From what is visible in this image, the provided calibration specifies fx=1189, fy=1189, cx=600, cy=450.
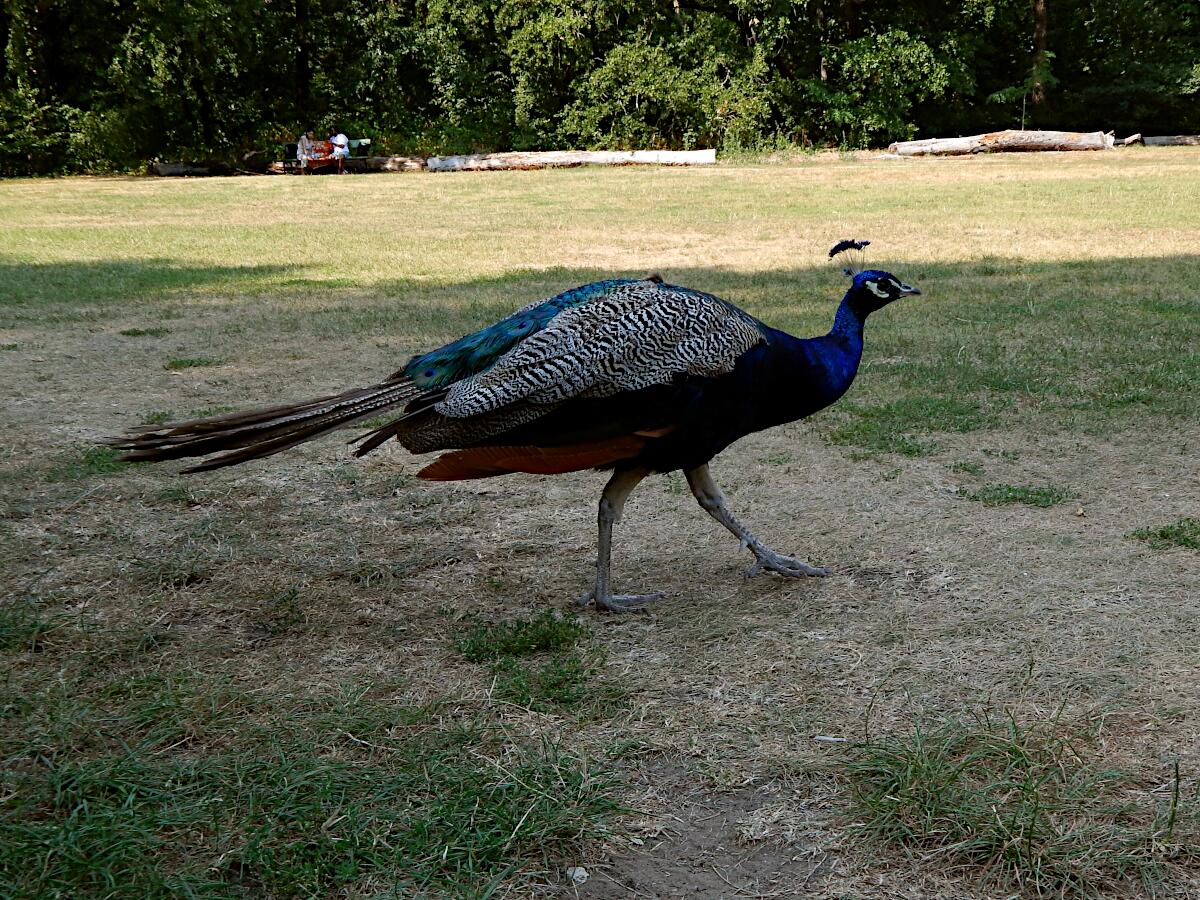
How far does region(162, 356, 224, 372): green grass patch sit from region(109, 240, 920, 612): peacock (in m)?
3.95

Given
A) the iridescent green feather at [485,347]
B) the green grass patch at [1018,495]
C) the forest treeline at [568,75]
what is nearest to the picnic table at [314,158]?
the forest treeline at [568,75]

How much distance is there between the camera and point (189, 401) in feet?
22.0

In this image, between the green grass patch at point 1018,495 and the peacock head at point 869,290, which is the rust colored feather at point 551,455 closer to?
the peacock head at point 869,290

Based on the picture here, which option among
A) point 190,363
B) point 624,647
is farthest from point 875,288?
point 190,363

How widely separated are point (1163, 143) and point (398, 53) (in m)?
18.6

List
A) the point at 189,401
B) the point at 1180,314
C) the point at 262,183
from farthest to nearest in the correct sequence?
the point at 262,183, the point at 1180,314, the point at 189,401

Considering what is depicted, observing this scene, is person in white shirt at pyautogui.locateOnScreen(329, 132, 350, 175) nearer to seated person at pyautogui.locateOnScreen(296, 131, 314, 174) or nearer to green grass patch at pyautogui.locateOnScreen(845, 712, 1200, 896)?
seated person at pyautogui.locateOnScreen(296, 131, 314, 174)

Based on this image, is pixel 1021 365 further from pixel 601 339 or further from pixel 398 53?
pixel 398 53

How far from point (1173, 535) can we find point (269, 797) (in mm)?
3418

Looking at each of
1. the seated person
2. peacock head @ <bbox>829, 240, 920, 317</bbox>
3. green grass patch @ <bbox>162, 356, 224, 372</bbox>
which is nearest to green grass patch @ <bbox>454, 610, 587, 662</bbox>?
peacock head @ <bbox>829, 240, 920, 317</bbox>

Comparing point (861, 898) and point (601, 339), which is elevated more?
point (601, 339)

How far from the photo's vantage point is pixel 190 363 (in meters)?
7.68

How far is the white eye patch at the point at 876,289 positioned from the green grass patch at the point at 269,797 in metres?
2.11

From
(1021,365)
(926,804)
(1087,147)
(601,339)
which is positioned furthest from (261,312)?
(1087,147)
